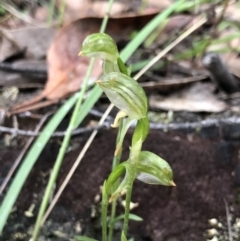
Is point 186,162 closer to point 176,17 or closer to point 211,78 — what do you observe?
point 211,78

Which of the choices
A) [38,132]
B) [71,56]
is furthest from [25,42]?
[38,132]

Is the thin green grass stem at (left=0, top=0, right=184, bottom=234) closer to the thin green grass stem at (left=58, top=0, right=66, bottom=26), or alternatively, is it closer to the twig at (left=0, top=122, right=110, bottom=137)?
the twig at (left=0, top=122, right=110, bottom=137)

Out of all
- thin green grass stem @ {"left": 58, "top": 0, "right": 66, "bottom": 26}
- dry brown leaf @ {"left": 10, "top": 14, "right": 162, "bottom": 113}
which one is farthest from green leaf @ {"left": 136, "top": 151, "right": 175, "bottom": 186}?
thin green grass stem @ {"left": 58, "top": 0, "right": 66, "bottom": 26}

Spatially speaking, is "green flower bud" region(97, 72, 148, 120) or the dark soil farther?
the dark soil

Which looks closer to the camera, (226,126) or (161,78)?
(226,126)

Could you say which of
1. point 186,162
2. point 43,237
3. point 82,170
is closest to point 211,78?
point 186,162

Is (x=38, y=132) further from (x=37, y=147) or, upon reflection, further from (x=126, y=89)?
(x=126, y=89)
